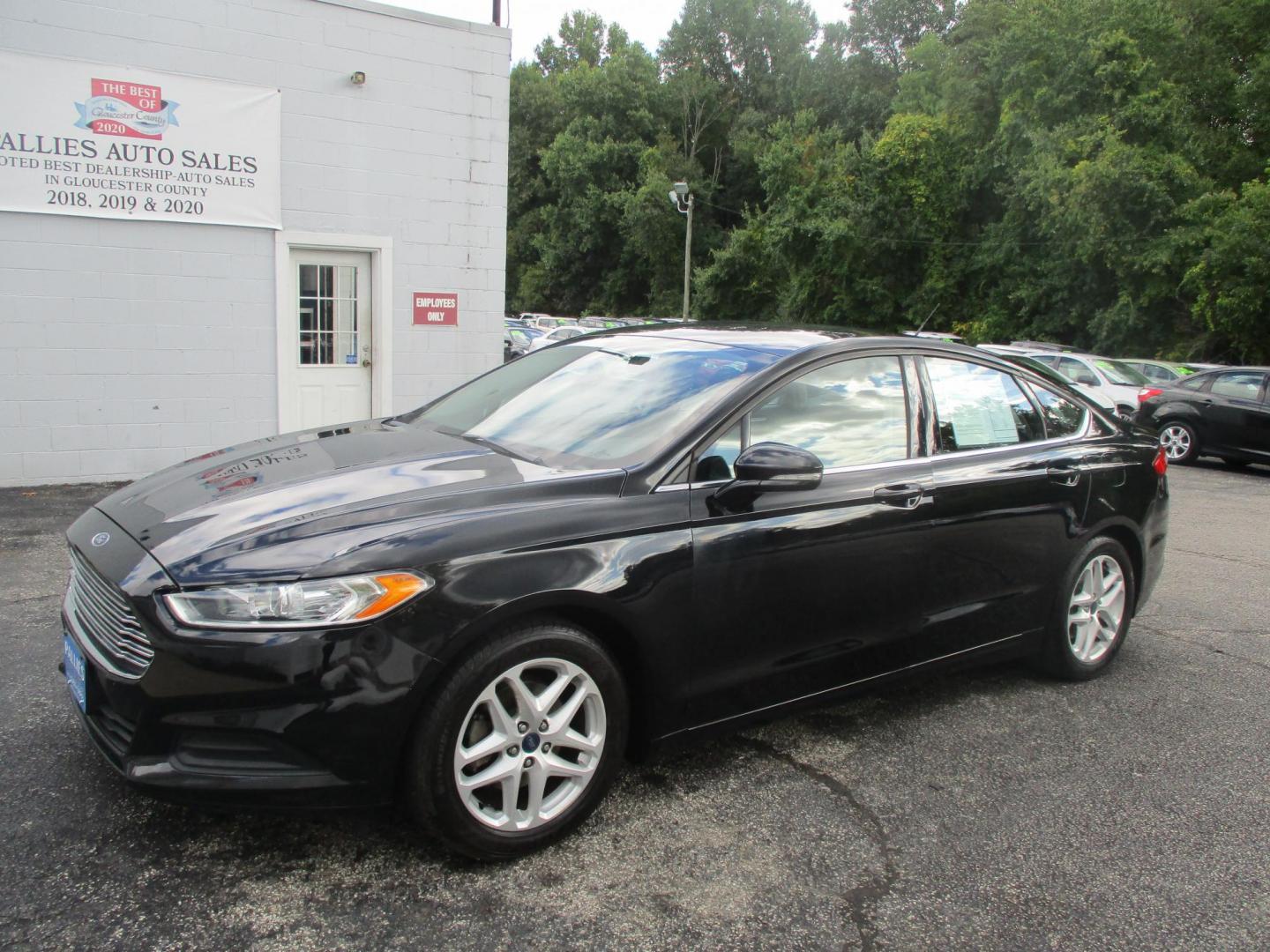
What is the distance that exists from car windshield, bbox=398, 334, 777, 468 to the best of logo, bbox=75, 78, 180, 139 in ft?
19.1

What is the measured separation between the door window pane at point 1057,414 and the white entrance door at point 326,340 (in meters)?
6.90

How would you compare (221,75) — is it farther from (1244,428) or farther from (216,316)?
(1244,428)

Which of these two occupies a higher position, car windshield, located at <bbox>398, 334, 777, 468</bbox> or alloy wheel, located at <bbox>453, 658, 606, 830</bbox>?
car windshield, located at <bbox>398, 334, 777, 468</bbox>

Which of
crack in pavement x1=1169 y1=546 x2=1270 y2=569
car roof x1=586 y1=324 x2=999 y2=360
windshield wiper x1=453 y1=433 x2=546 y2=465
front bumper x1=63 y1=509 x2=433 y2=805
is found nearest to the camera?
front bumper x1=63 y1=509 x2=433 y2=805

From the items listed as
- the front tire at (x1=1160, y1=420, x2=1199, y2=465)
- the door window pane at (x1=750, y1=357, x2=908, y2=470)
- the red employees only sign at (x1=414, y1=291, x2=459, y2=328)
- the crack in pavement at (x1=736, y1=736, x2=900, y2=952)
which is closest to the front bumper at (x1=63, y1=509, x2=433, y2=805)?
the crack in pavement at (x1=736, y1=736, x2=900, y2=952)

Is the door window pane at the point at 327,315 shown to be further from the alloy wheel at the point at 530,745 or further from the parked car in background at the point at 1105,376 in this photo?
the parked car in background at the point at 1105,376

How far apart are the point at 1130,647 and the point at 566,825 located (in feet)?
11.3

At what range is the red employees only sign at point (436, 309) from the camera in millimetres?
9812

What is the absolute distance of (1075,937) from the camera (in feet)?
8.49

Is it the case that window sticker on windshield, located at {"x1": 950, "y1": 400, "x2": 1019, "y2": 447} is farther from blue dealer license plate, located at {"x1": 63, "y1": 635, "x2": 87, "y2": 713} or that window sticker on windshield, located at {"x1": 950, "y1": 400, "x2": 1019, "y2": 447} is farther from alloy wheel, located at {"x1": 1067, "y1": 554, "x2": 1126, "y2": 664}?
blue dealer license plate, located at {"x1": 63, "y1": 635, "x2": 87, "y2": 713}

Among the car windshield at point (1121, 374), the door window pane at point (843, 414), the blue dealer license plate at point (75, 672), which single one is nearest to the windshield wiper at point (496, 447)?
the door window pane at point (843, 414)

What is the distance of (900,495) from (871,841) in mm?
1223

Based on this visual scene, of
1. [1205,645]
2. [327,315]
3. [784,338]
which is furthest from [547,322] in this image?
[784,338]

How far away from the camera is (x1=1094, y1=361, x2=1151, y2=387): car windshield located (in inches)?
698
